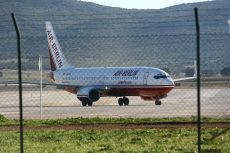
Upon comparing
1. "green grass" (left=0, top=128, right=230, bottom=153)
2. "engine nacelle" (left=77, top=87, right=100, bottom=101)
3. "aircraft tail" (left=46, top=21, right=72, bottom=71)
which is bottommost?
"green grass" (left=0, top=128, right=230, bottom=153)

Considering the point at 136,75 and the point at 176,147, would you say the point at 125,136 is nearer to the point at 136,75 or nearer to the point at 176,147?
the point at 176,147

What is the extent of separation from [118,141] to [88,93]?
27249 millimetres

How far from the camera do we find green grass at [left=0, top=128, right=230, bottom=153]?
1433cm

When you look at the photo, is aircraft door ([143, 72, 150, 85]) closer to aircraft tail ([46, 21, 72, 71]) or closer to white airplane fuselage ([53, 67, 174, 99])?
white airplane fuselage ([53, 67, 174, 99])

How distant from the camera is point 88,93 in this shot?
42969mm

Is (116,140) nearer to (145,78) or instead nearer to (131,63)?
(145,78)

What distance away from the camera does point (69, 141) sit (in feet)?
52.2

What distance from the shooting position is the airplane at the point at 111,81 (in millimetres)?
41688

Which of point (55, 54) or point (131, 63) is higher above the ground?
point (131, 63)

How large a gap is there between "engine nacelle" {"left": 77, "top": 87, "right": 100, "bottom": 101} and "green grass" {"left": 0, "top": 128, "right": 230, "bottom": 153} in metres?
24.3

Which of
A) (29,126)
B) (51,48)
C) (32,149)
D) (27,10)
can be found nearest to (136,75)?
(51,48)

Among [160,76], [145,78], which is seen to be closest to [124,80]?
[145,78]

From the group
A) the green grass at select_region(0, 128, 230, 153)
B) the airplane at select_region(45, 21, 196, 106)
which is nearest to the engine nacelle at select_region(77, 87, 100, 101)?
the airplane at select_region(45, 21, 196, 106)

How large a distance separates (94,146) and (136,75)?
27601mm
